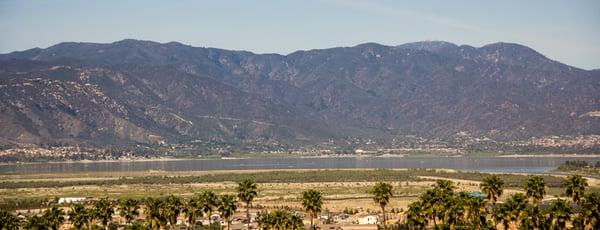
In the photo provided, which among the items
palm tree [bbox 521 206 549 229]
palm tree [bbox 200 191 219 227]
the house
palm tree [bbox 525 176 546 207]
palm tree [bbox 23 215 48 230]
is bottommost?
the house

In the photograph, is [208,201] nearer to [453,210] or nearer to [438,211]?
[438,211]

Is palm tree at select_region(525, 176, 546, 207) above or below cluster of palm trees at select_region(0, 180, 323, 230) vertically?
above

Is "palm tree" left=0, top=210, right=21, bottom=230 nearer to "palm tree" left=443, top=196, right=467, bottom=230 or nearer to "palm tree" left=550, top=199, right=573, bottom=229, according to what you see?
"palm tree" left=443, top=196, right=467, bottom=230

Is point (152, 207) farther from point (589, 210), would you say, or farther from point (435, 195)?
point (589, 210)

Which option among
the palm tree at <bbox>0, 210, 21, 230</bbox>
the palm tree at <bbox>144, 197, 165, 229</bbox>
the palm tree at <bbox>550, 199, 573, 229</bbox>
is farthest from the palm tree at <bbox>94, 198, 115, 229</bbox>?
the palm tree at <bbox>550, 199, 573, 229</bbox>

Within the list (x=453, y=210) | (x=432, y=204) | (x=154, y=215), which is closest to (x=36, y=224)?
(x=154, y=215)

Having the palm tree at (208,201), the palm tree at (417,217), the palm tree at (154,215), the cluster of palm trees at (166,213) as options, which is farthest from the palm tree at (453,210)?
the palm tree at (154,215)

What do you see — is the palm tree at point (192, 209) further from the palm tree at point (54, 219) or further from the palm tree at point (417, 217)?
the palm tree at point (417, 217)

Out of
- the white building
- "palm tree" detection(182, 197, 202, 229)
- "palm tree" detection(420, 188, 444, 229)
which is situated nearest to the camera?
"palm tree" detection(420, 188, 444, 229)

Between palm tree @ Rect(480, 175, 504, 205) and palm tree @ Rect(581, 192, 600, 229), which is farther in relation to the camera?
palm tree @ Rect(480, 175, 504, 205)
